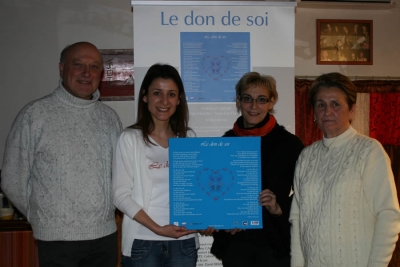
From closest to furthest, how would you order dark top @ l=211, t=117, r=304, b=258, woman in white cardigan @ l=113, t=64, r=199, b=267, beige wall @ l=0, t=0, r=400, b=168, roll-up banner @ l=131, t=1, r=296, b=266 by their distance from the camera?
woman in white cardigan @ l=113, t=64, r=199, b=267 < dark top @ l=211, t=117, r=304, b=258 < roll-up banner @ l=131, t=1, r=296, b=266 < beige wall @ l=0, t=0, r=400, b=168

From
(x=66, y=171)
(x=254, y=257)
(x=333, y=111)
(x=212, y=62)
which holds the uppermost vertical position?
(x=212, y=62)

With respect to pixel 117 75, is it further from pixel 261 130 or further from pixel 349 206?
pixel 349 206

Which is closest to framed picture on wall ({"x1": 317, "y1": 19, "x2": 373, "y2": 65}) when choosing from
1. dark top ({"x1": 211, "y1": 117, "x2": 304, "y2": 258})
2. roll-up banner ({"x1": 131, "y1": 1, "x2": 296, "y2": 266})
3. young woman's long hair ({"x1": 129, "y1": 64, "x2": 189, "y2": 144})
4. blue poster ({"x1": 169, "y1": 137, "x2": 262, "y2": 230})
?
roll-up banner ({"x1": 131, "y1": 1, "x2": 296, "y2": 266})

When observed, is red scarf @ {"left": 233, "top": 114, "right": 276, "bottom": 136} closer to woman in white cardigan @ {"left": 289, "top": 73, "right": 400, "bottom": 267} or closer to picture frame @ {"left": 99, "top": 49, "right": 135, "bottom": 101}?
woman in white cardigan @ {"left": 289, "top": 73, "right": 400, "bottom": 267}

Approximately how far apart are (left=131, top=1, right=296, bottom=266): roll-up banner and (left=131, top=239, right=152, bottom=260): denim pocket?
1.13m

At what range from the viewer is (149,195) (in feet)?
7.04

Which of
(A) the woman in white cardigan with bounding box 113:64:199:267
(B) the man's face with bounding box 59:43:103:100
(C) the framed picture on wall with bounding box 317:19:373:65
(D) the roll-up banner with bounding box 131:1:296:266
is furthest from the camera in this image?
(C) the framed picture on wall with bounding box 317:19:373:65

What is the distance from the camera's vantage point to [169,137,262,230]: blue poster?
2.18 meters

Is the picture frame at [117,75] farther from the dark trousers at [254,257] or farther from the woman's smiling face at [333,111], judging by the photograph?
the woman's smiling face at [333,111]

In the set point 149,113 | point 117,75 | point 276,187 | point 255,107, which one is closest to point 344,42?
point 117,75

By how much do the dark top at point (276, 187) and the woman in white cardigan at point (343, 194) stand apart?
197mm

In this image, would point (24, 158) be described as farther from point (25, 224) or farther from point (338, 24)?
point (338, 24)

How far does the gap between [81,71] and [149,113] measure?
0.51m

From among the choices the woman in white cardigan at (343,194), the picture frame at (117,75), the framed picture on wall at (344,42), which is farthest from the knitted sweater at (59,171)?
the framed picture on wall at (344,42)
